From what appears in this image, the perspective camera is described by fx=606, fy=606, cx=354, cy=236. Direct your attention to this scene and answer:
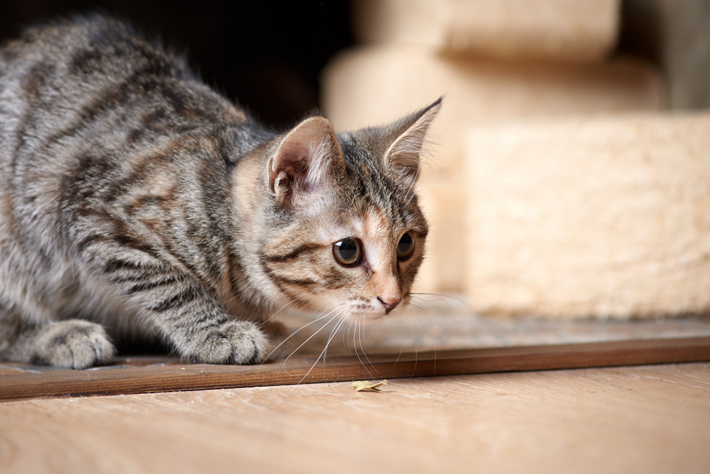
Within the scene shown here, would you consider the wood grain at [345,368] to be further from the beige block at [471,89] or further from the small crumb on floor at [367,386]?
the beige block at [471,89]

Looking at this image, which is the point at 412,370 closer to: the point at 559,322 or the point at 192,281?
the point at 192,281

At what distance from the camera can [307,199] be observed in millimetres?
1330

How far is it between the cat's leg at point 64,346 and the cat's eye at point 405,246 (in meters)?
0.69

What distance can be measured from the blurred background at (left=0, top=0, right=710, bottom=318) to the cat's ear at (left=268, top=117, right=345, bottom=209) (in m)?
0.38

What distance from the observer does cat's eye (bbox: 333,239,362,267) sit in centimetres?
129

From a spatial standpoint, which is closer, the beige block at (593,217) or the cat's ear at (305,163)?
the cat's ear at (305,163)

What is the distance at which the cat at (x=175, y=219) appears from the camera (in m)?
1.30

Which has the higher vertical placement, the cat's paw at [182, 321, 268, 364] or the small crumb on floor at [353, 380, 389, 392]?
the cat's paw at [182, 321, 268, 364]

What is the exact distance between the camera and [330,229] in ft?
4.25

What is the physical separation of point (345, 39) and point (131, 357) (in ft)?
7.49

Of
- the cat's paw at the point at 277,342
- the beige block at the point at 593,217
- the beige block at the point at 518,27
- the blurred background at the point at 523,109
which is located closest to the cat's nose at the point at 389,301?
the cat's paw at the point at 277,342

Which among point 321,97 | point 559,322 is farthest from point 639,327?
point 321,97

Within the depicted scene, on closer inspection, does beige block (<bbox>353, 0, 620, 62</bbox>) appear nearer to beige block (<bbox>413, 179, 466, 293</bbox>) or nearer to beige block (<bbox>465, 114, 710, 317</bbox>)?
beige block (<bbox>465, 114, 710, 317</bbox>)

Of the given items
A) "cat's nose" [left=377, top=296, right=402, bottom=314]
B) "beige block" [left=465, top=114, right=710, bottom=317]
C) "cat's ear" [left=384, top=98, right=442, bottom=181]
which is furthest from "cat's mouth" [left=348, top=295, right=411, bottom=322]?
"beige block" [left=465, top=114, right=710, bottom=317]
